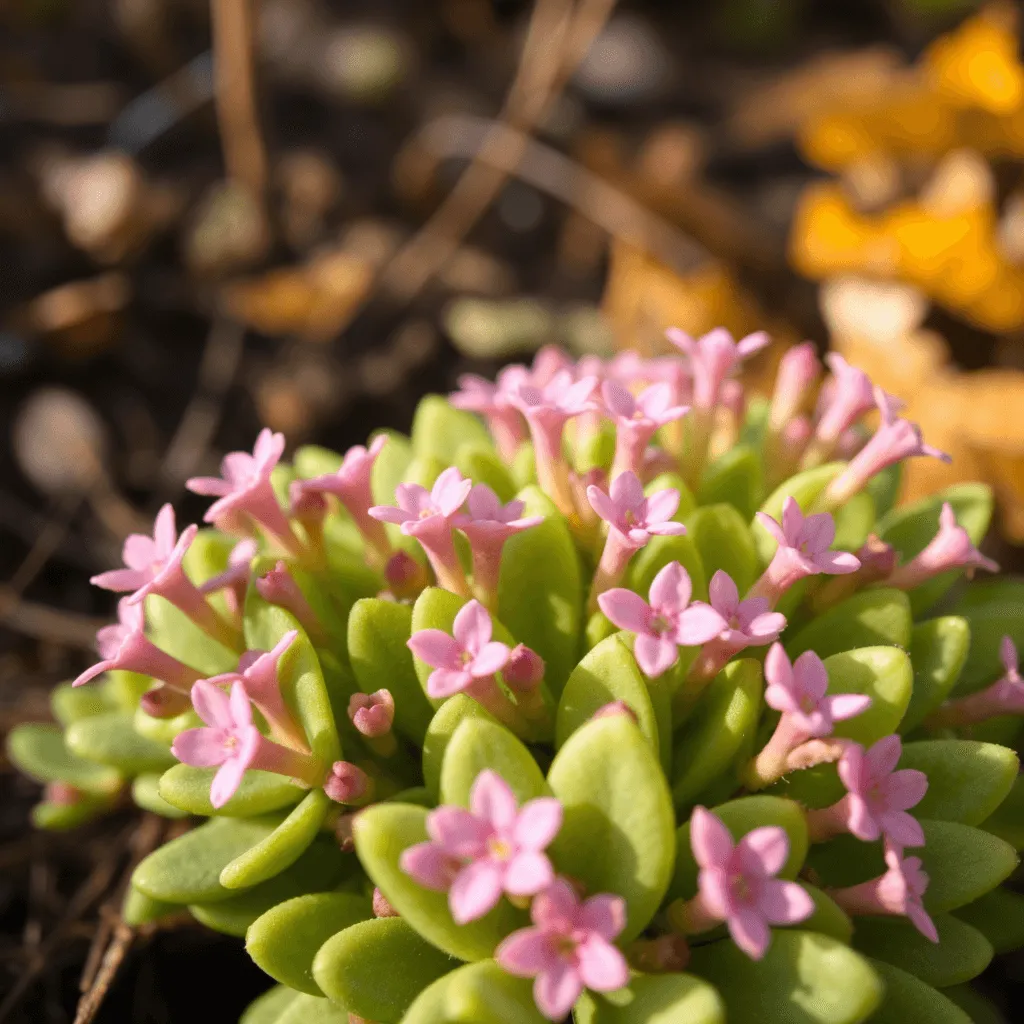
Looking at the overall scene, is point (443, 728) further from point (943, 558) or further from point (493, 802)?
point (943, 558)

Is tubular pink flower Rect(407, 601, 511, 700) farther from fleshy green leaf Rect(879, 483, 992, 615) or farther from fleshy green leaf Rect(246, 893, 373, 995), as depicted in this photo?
fleshy green leaf Rect(879, 483, 992, 615)

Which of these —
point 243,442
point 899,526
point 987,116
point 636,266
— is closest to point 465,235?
point 636,266

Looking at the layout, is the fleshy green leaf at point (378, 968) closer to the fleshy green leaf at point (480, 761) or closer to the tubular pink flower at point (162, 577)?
the fleshy green leaf at point (480, 761)

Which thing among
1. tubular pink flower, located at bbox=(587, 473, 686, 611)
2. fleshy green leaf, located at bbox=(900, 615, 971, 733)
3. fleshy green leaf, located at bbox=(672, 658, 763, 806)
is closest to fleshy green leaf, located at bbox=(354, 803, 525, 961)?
fleshy green leaf, located at bbox=(672, 658, 763, 806)

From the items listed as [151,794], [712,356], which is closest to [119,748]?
[151,794]

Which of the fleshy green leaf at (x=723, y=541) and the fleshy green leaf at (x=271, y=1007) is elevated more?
the fleshy green leaf at (x=723, y=541)

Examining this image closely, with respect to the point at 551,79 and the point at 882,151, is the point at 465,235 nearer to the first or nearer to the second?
the point at 551,79

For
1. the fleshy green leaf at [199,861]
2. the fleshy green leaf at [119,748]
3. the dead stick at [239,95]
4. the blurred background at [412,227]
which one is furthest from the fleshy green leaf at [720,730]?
the dead stick at [239,95]
